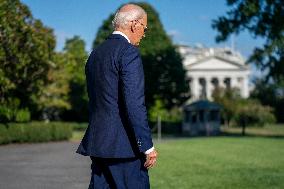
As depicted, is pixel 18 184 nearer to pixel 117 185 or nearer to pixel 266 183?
pixel 266 183

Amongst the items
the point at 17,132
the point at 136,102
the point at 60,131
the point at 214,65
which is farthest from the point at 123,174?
the point at 214,65

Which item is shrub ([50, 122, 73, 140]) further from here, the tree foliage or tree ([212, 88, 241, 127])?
the tree foliage

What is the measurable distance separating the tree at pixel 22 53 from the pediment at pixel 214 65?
250ft

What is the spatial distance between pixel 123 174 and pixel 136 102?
2.19 feet

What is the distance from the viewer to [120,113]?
4777 millimetres

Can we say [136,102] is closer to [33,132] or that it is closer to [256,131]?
[33,132]

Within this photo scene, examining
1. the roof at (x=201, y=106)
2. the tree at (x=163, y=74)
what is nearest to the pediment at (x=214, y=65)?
the tree at (x=163, y=74)

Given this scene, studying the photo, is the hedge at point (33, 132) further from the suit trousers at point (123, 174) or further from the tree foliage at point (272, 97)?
the tree foliage at point (272, 97)

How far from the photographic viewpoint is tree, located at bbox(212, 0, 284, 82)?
3731 centimetres

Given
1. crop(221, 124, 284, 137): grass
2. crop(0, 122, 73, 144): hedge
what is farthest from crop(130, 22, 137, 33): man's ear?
crop(221, 124, 284, 137): grass

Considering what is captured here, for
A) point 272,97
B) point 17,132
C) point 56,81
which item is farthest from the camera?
point 272,97

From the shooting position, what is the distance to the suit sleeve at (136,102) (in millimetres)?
4566

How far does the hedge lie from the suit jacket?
24.8 meters

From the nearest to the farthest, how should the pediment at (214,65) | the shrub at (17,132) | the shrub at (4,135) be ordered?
1. the shrub at (4,135)
2. the shrub at (17,132)
3. the pediment at (214,65)
